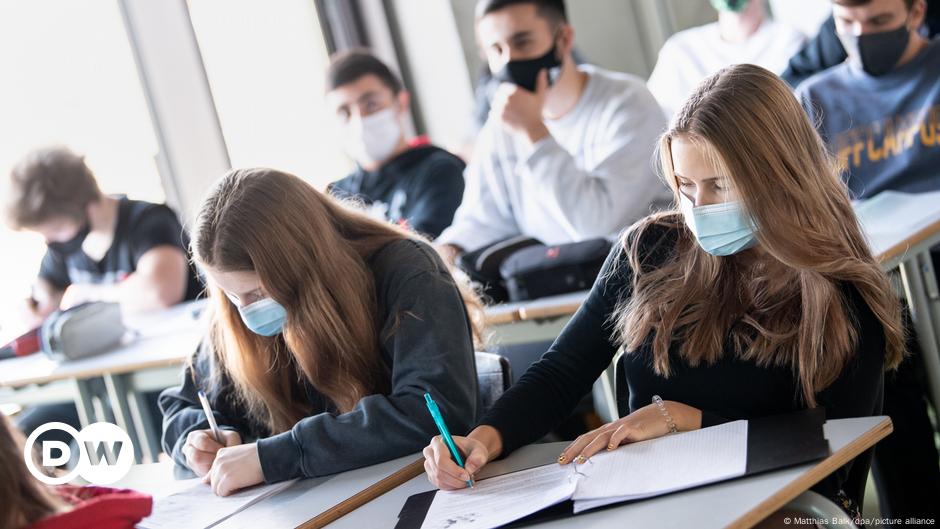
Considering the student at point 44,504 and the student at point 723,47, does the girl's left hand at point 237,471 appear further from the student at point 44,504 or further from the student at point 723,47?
the student at point 723,47

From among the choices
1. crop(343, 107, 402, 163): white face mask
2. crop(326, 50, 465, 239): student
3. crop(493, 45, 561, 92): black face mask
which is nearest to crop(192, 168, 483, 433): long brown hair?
crop(493, 45, 561, 92): black face mask

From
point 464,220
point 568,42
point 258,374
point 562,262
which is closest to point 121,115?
point 464,220

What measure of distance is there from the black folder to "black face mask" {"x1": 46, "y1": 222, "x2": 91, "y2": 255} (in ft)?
9.43

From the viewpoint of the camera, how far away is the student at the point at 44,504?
106cm

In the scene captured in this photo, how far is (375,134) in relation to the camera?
382cm

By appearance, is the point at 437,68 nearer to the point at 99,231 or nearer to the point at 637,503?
the point at 99,231

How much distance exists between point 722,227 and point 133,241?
2.85m

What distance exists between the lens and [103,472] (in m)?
1.92

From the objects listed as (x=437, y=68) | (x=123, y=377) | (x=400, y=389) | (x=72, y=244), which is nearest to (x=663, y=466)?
(x=400, y=389)

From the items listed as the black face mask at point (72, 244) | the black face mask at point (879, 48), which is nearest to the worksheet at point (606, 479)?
the black face mask at point (879, 48)

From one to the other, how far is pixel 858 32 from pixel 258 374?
6.18ft

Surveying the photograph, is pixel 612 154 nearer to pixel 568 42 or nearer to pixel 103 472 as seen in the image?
pixel 568 42

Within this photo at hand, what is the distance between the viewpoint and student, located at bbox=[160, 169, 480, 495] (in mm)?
1646

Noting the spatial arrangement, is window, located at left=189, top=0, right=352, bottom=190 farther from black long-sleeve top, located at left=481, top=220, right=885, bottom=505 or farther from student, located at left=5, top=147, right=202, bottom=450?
black long-sleeve top, located at left=481, top=220, right=885, bottom=505
